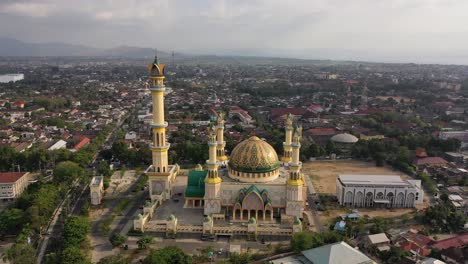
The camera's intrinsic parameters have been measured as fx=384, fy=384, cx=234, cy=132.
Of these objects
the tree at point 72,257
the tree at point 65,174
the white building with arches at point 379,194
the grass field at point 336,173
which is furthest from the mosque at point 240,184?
the tree at point 65,174

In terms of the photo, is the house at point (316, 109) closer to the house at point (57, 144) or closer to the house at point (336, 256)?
the house at point (57, 144)

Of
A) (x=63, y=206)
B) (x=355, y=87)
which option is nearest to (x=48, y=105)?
(x=63, y=206)

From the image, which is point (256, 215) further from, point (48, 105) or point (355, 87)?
point (355, 87)

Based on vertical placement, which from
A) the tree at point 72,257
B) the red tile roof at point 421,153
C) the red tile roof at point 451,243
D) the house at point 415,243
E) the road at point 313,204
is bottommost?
the road at point 313,204

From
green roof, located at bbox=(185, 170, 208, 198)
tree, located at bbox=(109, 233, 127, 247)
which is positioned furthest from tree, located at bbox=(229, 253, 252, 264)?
green roof, located at bbox=(185, 170, 208, 198)

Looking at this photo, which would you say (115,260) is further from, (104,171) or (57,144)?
(57,144)

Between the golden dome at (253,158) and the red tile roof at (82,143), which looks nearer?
the golden dome at (253,158)
